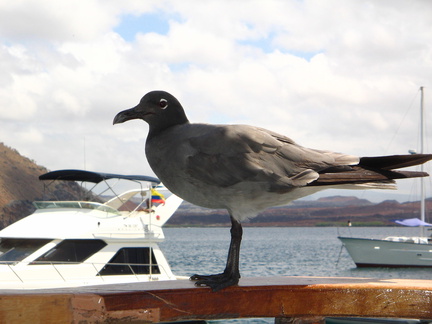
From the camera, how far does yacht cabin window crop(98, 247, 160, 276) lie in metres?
14.4

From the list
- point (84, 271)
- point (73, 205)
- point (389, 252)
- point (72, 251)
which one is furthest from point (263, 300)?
point (389, 252)

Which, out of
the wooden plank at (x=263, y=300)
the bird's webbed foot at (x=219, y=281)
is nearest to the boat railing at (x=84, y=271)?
the bird's webbed foot at (x=219, y=281)

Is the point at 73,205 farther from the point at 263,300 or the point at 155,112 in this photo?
the point at 263,300

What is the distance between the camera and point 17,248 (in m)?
14.1

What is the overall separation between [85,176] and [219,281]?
510 inches

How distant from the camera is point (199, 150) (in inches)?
145

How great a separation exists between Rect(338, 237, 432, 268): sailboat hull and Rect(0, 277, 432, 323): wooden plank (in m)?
34.0

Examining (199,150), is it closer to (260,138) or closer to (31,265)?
(260,138)

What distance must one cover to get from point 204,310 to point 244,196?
876mm

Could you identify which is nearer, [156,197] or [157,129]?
[157,129]

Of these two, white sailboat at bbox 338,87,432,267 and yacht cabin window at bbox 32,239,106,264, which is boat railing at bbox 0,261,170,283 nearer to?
yacht cabin window at bbox 32,239,106,264

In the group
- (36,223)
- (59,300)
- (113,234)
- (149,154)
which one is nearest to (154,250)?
(113,234)

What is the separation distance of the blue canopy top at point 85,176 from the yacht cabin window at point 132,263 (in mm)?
1966

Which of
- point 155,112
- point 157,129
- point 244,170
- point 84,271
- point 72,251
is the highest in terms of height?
point 155,112
